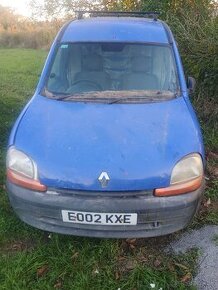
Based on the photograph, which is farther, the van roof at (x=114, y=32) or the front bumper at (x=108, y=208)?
the van roof at (x=114, y=32)

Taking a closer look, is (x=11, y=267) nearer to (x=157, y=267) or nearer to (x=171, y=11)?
(x=157, y=267)

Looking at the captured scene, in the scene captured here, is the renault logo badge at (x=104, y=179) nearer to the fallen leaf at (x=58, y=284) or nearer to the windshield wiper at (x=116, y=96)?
the fallen leaf at (x=58, y=284)

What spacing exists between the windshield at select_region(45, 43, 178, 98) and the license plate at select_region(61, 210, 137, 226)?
1578 mm

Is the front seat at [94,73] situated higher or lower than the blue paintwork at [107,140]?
higher

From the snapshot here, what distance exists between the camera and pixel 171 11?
8375 millimetres

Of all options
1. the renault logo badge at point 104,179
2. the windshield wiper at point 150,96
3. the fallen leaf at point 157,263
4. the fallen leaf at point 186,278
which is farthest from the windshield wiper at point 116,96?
the fallen leaf at point 186,278

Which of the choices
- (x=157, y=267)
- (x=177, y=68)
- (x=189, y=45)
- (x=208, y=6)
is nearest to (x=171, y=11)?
(x=208, y=6)

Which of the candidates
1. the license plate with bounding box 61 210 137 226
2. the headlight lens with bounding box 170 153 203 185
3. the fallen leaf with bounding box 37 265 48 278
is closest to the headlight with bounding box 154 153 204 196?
the headlight lens with bounding box 170 153 203 185

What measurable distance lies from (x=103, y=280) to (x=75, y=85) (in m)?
2.11

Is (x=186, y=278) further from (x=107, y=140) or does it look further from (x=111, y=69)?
(x=111, y=69)

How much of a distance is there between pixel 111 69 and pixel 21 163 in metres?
1.78

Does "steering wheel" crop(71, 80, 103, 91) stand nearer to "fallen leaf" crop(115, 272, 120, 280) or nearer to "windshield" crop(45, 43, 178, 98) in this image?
"windshield" crop(45, 43, 178, 98)

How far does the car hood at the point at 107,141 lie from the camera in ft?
10.1

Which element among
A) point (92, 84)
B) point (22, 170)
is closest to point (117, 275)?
point (22, 170)
